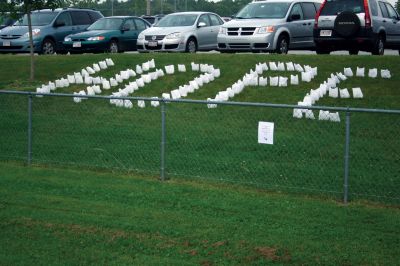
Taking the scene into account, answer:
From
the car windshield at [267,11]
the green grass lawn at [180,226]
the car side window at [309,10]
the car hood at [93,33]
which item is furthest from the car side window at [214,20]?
the green grass lawn at [180,226]

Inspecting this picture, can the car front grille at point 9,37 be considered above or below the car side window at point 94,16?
below

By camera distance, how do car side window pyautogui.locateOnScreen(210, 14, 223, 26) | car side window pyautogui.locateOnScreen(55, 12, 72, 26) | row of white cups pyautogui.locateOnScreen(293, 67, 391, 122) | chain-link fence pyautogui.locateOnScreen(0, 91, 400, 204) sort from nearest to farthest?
1. chain-link fence pyautogui.locateOnScreen(0, 91, 400, 204)
2. row of white cups pyautogui.locateOnScreen(293, 67, 391, 122)
3. car side window pyautogui.locateOnScreen(210, 14, 223, 26)
4. car side window pyautogui.locateOnScreen(55, 12, 72, 26)

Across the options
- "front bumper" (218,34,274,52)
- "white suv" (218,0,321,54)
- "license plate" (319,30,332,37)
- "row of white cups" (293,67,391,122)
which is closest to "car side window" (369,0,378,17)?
"license plate" (319,30,332,37)

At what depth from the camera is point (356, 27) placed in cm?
2141

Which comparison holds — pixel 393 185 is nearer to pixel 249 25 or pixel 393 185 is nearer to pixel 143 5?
pixel 249 25

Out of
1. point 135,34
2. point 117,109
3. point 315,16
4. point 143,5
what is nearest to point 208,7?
point 143,5

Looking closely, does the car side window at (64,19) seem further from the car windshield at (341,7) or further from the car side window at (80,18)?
the car windshield at (341,7)

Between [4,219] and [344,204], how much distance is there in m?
4.10

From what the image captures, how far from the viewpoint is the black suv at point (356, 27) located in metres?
21.5

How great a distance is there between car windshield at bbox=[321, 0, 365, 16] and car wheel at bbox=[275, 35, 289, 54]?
1240 millimetres

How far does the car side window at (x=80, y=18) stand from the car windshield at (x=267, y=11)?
7914 mm

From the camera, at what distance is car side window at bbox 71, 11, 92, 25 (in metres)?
29.6

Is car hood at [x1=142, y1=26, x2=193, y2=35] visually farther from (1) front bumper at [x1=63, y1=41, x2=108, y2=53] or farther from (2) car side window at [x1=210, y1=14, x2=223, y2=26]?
(1) front bumper at [x1=63, y1=41, x2=108, y2=53]

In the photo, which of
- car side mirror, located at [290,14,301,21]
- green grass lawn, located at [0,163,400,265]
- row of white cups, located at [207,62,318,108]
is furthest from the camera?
car side mirror, located at [290,14,301,21]
